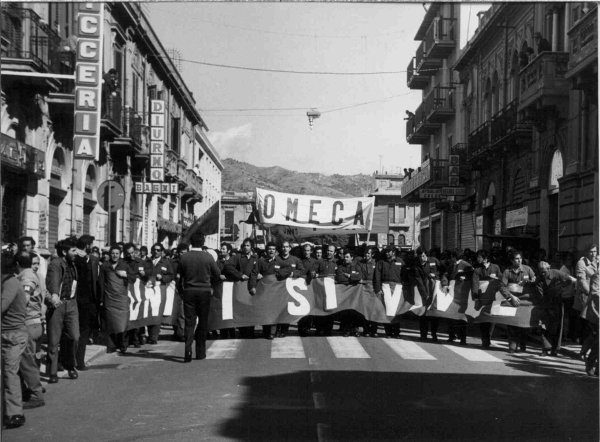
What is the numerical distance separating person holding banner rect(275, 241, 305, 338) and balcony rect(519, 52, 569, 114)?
8.16m

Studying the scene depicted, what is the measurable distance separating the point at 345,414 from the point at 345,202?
1138cm

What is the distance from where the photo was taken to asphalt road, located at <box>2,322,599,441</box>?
7.39m

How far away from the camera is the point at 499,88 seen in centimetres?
2761

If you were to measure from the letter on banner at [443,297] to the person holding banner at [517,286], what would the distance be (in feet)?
4.14

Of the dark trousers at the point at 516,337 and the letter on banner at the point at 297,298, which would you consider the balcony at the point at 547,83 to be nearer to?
the dark trousers at the point at 516,337

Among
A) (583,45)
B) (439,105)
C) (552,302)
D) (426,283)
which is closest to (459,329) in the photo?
(426,283)

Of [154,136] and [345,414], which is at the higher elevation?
[154,136]

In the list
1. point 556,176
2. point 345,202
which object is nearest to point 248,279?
point 345,202

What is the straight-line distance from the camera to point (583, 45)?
692 inches

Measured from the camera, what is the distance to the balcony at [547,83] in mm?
20156

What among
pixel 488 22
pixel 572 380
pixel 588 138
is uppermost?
pixel 488 22

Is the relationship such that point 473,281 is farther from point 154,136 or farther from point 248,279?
point 154,136

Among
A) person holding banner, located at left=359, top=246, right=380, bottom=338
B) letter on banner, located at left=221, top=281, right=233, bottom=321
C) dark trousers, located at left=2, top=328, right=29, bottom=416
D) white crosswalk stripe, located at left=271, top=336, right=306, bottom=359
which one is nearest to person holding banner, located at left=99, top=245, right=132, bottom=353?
white crosswalk stripe, located at left=271, top=336, right=306, bottom=359

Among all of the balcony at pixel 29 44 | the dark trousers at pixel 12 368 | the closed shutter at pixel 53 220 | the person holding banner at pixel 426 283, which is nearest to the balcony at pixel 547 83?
the person holding banner at pixel 426 283
